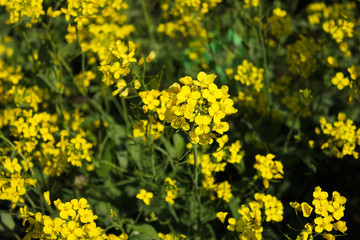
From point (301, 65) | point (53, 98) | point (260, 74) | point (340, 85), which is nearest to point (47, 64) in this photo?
point (53, 98)

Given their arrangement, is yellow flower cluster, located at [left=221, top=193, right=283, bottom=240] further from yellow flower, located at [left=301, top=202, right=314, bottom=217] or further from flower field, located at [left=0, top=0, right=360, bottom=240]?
yellow flower, located at [left=301, top=202, right=314, bottom=217]

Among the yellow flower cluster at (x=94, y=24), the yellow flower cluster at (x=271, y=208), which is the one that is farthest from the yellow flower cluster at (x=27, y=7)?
the yellow flower cluster at (x=271, y=208)

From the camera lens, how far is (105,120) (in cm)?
321

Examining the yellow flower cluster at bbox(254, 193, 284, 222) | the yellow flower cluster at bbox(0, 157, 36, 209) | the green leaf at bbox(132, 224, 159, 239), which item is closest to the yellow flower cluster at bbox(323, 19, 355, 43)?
the yellow flower cluster at bbox(254, 193, 284, 222)

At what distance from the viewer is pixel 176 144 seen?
3.36 metres

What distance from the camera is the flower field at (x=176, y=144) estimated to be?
6.31 feet

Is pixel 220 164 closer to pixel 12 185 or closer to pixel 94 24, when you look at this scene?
pixel 12 185

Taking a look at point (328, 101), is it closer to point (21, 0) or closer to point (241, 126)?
point (241, 126)

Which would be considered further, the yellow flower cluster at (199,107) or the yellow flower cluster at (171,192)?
the yellow flower cluster at (171,192)

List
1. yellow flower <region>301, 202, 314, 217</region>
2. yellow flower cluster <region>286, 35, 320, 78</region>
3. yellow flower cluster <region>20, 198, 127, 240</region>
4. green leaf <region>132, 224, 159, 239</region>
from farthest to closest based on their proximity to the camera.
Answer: yellow flower cluster <region>286, 35, 320, 78</region> → green leaf <region>132, 224, 159, 239</region> → yellow flower <region>301, 202, 314, 217</region> → yellow flower cluster <region>20, 198, 127, 240</region>

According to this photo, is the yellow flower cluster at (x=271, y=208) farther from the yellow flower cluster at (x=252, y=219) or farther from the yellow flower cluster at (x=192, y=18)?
the yellow flower cluster at (x=192, y=18)

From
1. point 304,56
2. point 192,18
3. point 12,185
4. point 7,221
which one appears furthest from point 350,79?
point 7,221

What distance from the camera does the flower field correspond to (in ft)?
6.31

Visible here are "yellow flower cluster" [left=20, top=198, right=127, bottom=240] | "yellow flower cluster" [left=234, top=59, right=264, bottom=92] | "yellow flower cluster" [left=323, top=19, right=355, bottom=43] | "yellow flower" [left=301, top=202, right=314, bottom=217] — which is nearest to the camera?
"yellow flower cluster" [left=20, top=198, right=127, bottom=240]
